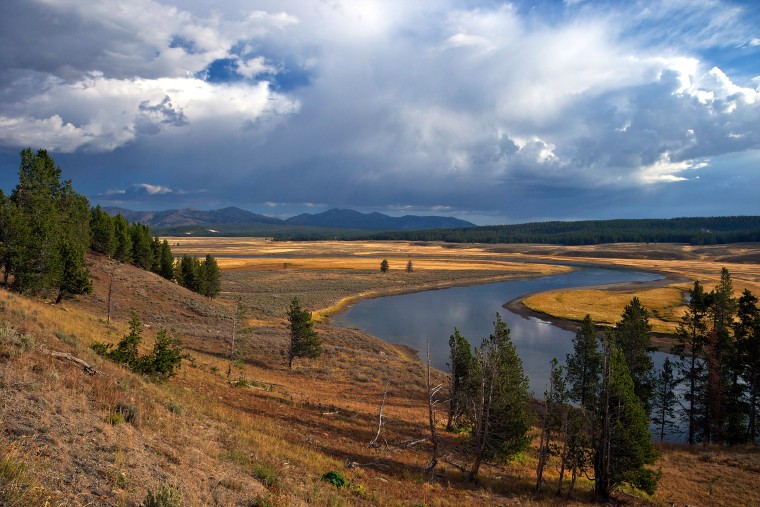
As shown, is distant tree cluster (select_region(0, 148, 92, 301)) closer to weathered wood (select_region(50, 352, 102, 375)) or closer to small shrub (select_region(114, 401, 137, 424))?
weathered wood (select_region(50, 352, 102, 375))

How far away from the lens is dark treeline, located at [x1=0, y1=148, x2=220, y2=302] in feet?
117

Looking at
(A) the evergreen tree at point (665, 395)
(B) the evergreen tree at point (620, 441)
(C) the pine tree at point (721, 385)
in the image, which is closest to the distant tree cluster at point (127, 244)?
(B) the evergreen tree at point (620, 441)

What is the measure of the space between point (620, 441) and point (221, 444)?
17156 mm

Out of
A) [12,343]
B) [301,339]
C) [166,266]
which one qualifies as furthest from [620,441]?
[166,266]

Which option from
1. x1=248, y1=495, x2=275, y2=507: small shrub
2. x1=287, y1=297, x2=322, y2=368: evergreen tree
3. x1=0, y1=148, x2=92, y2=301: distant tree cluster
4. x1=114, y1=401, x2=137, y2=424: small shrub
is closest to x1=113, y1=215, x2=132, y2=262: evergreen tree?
x1=0, y1=148, x2=92, y2=301: distant tree cluster

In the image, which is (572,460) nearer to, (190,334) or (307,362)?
(307,362)

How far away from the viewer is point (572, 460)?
21672mm

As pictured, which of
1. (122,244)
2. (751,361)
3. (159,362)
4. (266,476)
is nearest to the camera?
(266,476)

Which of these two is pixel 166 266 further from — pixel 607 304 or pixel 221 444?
pixel 607 304

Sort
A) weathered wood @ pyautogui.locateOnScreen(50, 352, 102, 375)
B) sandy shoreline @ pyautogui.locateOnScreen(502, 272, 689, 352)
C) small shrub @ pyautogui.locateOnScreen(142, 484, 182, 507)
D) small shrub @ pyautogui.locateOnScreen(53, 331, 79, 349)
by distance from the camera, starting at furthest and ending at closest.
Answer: sandy shoreline @ pyautogui.locateOnScreen(502, 272, 689, 352) → small shrub @ pyautogui.locateOnScreen(53, 331, 79, 349) → weathered wood @ pyautogui.locateOnScreen(50, 352, 102, 375) → small shrub @ pyautogui.locateOnScreen(142, 484, 182, 507)

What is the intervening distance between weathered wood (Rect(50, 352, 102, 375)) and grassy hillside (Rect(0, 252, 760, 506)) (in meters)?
0.22

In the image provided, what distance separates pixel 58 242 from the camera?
38875 millimetres

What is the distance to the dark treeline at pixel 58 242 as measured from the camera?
3572 centimetres

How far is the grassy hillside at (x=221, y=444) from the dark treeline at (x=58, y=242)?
9675 millimetres
